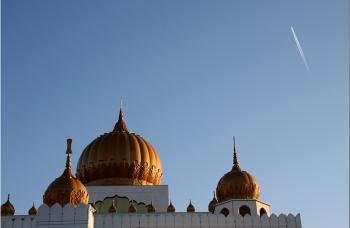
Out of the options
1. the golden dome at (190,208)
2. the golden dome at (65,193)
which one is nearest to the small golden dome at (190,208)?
the golden dome at (190,208)

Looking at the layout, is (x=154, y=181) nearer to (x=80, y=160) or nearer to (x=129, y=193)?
(x=129, y=193)

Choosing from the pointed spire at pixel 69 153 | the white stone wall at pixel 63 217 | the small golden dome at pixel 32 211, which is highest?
the pointed spire at pixel 69 153

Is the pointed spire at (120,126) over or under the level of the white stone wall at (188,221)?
over

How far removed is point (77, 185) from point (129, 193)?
521cm

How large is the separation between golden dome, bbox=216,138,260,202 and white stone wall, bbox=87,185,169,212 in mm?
2911

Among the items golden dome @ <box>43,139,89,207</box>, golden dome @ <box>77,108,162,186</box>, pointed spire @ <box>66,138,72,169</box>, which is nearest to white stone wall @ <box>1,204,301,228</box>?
golden dome @ <box>43,139,89,207</box>

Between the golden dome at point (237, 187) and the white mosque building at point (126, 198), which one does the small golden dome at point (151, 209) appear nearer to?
the white mosque building at point (126, 198)

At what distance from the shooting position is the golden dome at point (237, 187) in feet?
79.8

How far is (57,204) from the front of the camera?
19.7 m

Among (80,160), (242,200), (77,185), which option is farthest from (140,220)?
(80,160)

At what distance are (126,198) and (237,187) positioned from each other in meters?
5.47

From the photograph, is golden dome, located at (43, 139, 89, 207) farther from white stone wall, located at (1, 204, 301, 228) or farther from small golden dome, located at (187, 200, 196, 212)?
small golden dome, located at (187, 200, 196, 212)

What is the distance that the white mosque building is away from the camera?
810 inches

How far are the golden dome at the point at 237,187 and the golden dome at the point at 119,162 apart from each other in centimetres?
432
